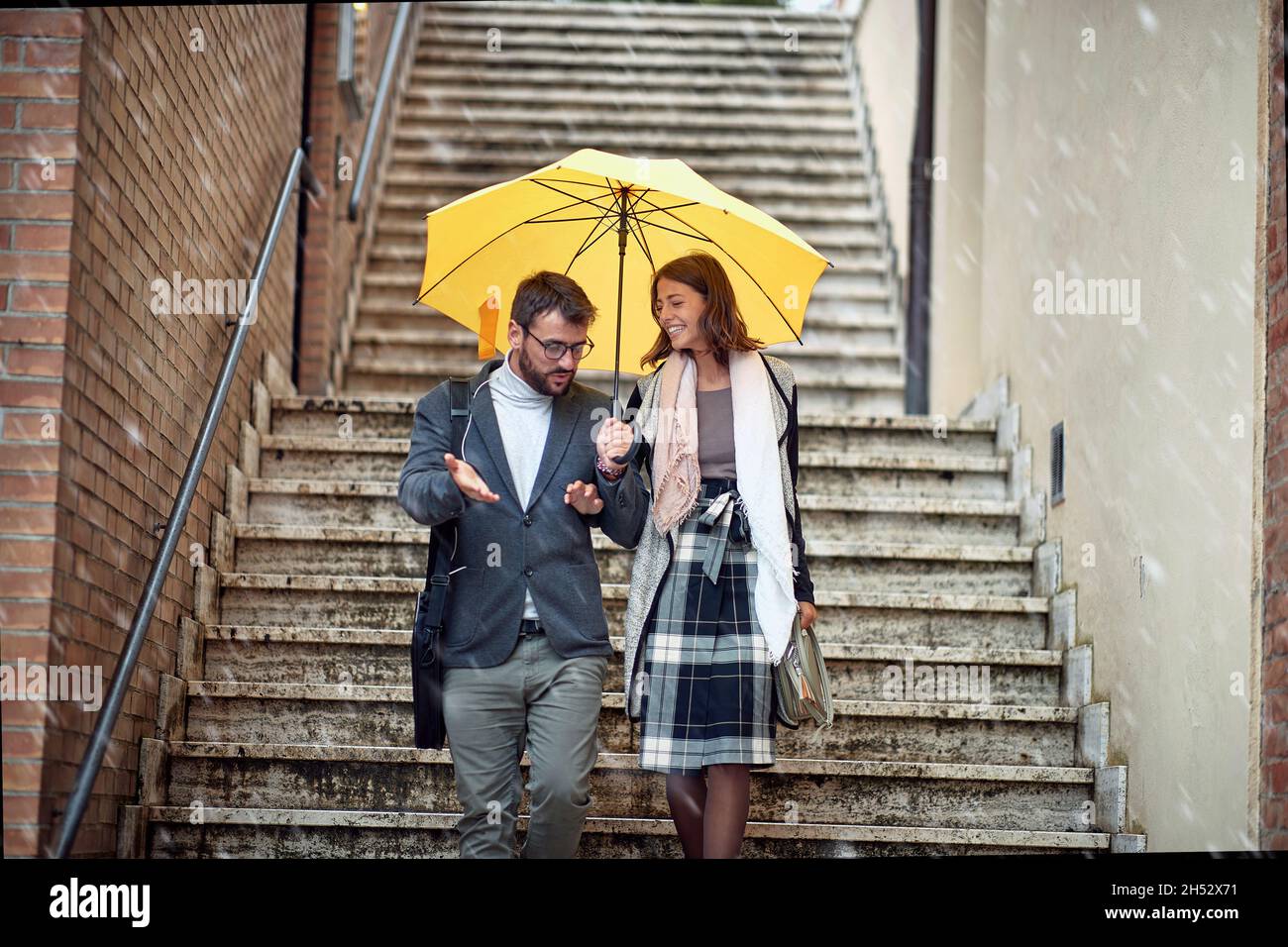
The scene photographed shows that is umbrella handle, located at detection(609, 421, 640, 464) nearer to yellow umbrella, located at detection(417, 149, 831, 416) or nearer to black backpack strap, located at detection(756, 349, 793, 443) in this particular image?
yellow umbrella, located at detection(417, 149, 831, 416)

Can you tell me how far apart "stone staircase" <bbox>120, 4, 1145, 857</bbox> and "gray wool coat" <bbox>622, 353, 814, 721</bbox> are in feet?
2.66

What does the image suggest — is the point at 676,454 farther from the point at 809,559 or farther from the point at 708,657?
the point at 809,559

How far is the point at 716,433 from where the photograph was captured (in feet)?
12.4

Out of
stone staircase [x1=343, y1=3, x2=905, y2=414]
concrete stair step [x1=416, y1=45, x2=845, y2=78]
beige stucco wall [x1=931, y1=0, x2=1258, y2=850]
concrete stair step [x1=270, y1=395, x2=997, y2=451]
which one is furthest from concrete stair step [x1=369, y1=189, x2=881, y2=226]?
concrete stair step [x1=270, y1=395, x2=997, y2=451]

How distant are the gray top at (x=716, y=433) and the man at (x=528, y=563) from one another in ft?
0.80

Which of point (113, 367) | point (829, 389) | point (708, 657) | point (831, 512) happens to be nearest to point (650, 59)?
point (829, 389)

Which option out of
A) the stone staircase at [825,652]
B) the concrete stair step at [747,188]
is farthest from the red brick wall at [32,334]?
the concrete stair step at [747,188]

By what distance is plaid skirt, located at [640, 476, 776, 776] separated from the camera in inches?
143

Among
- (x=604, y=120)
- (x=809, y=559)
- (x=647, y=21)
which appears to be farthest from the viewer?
(x=647, y=21)

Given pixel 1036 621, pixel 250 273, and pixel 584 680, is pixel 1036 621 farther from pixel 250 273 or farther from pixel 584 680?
pixel 250 273

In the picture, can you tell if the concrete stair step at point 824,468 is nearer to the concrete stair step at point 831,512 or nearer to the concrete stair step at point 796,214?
the concrete stair step at point 831,512

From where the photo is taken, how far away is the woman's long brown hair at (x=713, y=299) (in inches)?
149

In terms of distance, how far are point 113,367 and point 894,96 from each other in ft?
19.8
